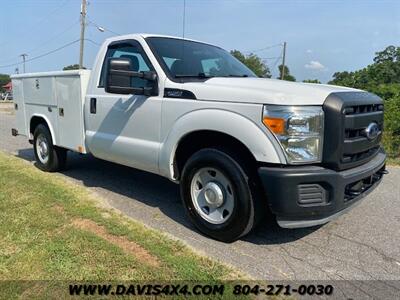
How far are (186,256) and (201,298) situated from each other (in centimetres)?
64

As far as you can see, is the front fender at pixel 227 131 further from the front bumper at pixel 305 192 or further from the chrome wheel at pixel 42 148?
the chrome wheel at pixel 42 148

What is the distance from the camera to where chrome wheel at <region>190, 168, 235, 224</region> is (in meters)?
3.75

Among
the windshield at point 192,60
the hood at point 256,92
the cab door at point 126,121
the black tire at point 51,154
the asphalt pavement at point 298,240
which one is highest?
the windshield at point 192,60

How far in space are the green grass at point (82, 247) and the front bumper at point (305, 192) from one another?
27.1 inches

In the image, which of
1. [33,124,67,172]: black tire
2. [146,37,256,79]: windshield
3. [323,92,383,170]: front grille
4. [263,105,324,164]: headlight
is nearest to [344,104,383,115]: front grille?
[323,92,383,170]: front grille

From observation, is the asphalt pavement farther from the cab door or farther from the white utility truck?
the cab door

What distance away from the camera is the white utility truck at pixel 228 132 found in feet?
10.9

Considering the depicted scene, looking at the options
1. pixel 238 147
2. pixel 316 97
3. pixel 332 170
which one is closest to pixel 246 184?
pixel 238 147

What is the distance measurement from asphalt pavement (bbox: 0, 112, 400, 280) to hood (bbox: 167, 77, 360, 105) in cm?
140

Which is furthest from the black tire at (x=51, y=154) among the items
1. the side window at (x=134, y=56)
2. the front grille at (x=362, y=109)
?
the front grille at (x=362, y=109)

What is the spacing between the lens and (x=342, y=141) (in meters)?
3.37

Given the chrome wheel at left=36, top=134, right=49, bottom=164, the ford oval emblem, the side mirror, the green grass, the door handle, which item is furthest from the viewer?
the chrome wheel at left=36, top=134, right=49, bottom=164

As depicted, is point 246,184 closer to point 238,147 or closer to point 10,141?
point 238,147

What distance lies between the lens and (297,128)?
10.8 feet
